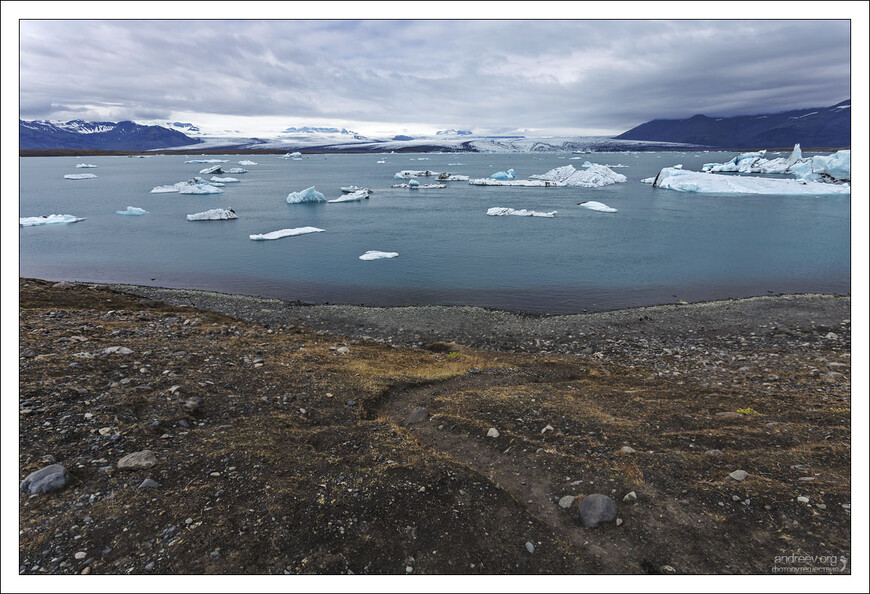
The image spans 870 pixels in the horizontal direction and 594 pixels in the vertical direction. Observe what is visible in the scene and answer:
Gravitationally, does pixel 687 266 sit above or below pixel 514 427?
above

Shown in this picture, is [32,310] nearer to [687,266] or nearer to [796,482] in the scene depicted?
[796,482]

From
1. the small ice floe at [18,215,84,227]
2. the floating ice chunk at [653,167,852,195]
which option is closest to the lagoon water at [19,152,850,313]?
the small ice floe at [18,215,84,227]

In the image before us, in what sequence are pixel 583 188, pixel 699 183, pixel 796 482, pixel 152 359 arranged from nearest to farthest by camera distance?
pixel 796 482 < pixel 152 359 < pixel 699 183 < pixel 583 188

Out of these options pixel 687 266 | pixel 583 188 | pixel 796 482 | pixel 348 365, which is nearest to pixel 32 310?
pixel 348 365

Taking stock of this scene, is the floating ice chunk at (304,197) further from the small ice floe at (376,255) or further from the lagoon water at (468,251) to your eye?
the small ice floe at (376,255)

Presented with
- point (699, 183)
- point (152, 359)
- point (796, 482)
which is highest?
point (699, 183)

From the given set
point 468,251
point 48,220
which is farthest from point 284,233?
point 48,220
